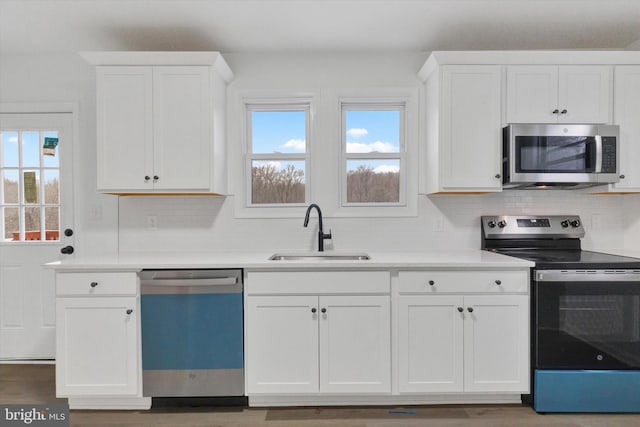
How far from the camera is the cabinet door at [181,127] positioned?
2457 mm

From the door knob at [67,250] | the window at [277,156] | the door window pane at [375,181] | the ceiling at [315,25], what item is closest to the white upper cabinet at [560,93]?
the ceiling at [315,25]

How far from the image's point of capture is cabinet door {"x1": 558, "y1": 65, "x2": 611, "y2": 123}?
8.15 ft

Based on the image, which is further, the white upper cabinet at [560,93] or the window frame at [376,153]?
the window frame at [376,153]

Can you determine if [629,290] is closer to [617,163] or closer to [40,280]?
[617,163]

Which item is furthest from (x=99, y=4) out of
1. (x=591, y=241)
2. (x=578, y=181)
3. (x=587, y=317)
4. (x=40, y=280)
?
(x=591, y=241)

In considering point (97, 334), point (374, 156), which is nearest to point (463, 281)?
Answer: point (374, 156)

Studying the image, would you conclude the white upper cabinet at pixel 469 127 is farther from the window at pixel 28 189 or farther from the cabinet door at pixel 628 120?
the window at pixel 28 189

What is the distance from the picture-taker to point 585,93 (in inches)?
97.9

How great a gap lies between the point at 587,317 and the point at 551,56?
1.64 meters

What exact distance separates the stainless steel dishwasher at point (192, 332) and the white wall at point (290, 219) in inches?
26.9

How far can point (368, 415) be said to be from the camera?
2.19 meters

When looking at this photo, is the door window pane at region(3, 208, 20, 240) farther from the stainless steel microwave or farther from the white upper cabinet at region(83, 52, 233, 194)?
the stainless steel microwave

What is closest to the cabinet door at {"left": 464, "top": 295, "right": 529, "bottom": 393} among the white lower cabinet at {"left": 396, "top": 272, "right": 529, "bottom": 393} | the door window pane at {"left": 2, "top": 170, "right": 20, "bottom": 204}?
the white lower cabinet at {"left": 396, "top": 272, "right": 529, "bottom": 393}

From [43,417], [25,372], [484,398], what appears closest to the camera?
[43,417]
